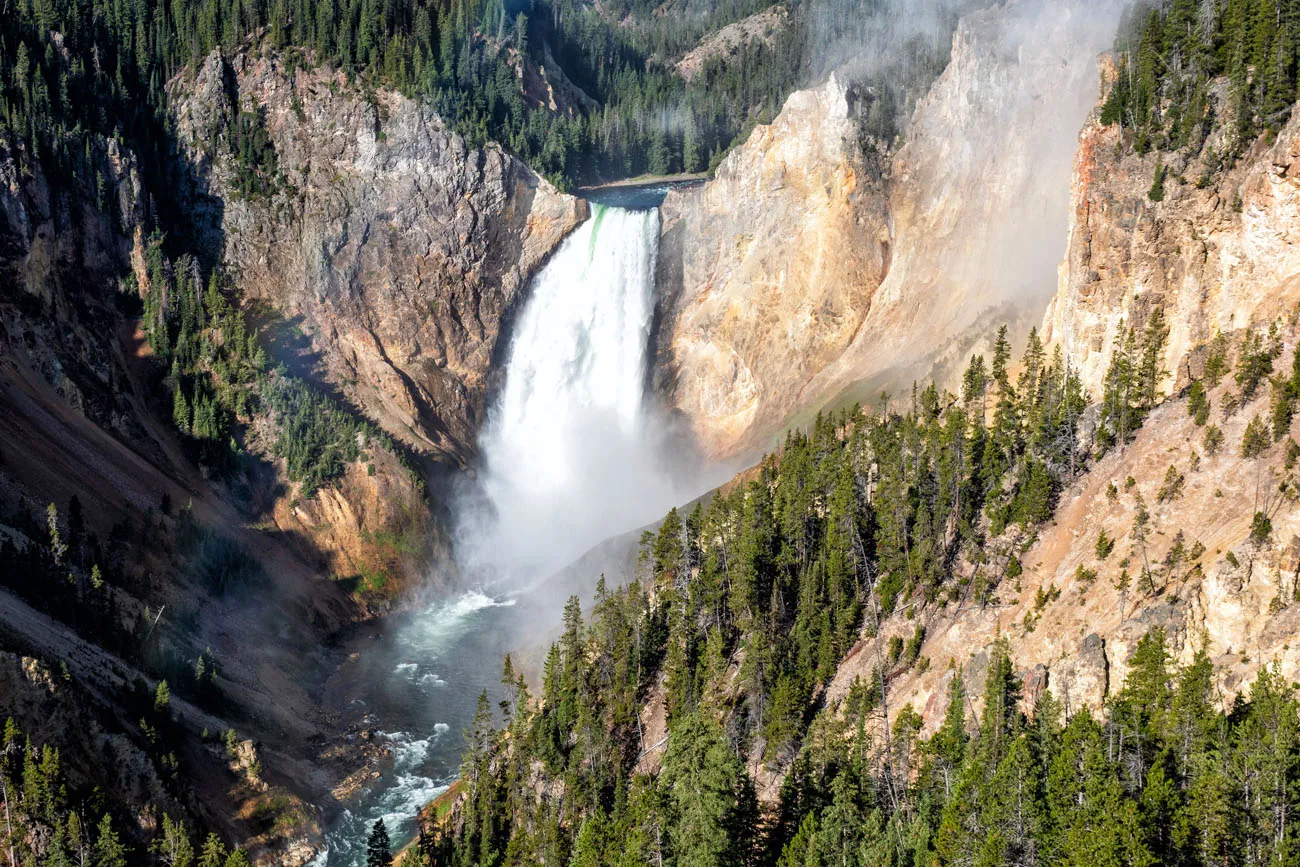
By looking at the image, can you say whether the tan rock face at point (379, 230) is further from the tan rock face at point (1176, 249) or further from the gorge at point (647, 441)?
the tan rock face at point (1176, 249)

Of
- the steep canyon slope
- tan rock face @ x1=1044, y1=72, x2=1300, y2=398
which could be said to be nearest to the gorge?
tan rock face @ x1=1044, y1=72, x2=1300, y2=398

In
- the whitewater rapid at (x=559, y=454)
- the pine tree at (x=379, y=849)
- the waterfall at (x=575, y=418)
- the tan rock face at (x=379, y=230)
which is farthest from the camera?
the tan rock face at (x=379, y=230)

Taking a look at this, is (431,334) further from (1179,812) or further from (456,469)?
(1179,812)

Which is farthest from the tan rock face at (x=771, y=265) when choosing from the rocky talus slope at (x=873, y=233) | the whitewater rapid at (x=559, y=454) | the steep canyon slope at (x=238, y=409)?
the steep canyon slope at (x=238, y=409)

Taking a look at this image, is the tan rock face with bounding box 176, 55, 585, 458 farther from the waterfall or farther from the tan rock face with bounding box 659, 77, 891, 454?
the tan rock face with bounding box 659, 77, 891, 454

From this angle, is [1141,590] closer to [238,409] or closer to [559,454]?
[559,454]

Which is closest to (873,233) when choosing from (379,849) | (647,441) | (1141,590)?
(647,441)
